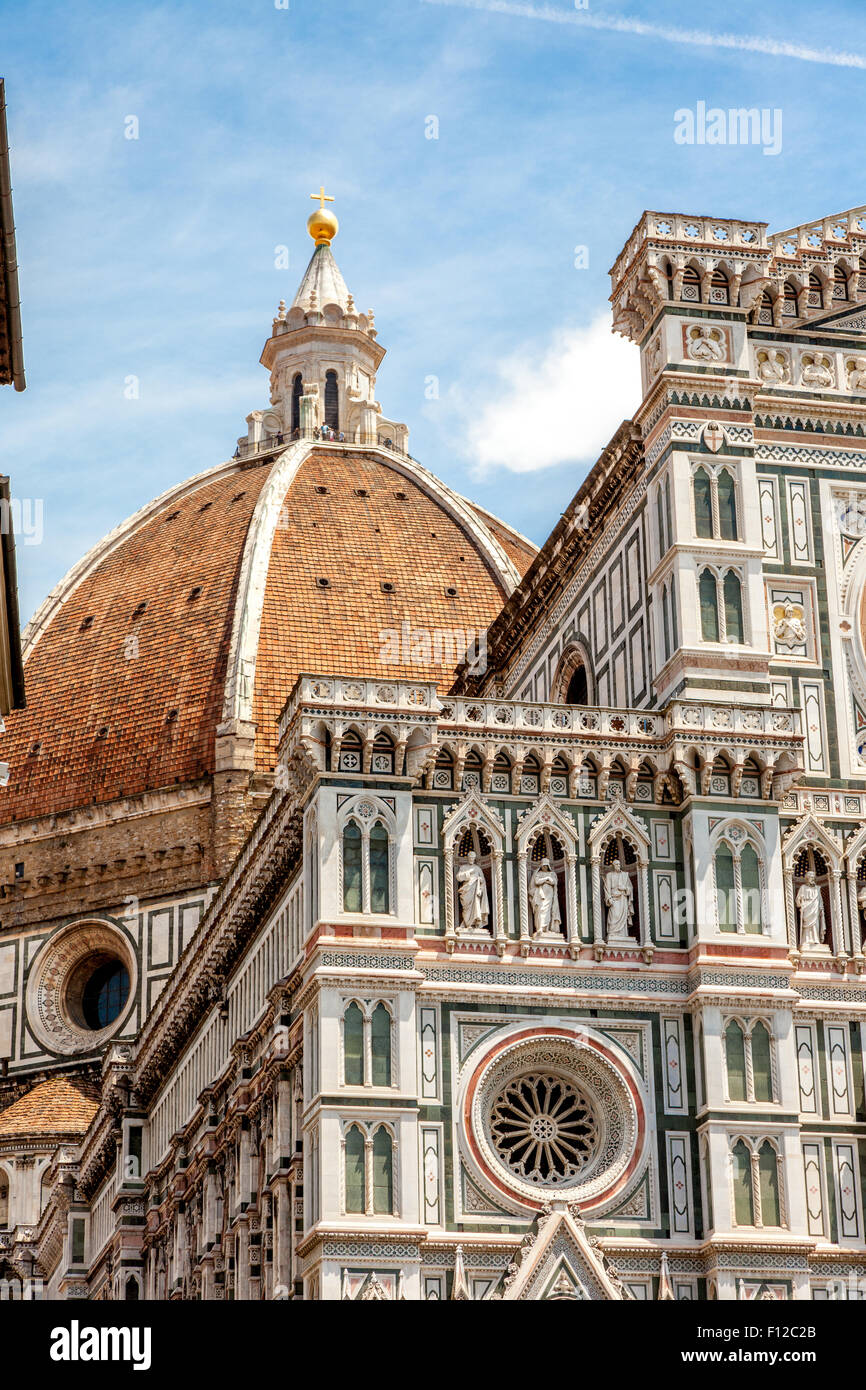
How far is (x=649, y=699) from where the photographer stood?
34938 mm

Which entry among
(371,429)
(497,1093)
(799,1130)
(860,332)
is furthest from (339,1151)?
(371,429)

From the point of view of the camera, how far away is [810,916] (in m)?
33.0

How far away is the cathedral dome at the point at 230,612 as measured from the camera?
63.9 m

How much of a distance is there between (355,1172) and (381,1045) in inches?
64.4

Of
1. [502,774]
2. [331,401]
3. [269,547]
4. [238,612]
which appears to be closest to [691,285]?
[502,774]

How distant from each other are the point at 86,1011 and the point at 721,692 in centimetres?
→ 2970

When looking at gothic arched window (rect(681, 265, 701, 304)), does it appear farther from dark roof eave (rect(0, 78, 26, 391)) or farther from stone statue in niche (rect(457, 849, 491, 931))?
dark roof eave (rect(0, 78, 26, 391))

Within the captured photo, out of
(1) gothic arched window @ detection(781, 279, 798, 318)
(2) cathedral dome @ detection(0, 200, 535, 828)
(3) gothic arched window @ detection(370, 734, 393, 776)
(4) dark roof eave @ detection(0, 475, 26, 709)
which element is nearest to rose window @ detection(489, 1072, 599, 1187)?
(3) gothic arched window @ detection(370, 734, 393, 776)

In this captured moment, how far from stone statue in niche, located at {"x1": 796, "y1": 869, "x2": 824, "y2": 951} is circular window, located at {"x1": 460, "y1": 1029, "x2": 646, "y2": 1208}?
125 inches

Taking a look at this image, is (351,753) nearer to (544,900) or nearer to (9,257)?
(544,900)

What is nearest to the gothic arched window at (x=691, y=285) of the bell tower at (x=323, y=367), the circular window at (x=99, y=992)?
the circular window at (x=99, y=992)

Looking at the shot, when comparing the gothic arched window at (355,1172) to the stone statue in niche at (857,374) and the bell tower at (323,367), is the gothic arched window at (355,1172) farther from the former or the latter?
the bell tower at (323,367)

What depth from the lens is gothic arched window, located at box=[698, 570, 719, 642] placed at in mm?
34125
